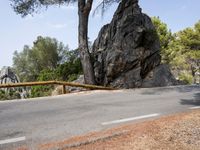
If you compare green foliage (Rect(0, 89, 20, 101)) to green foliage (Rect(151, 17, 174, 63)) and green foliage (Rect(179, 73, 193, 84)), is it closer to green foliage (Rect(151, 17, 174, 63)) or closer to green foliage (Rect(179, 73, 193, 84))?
green foliage (Rect(179, 73, 193, 84))

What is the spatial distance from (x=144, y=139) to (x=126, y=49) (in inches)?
488

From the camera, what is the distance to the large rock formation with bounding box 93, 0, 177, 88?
16375mm

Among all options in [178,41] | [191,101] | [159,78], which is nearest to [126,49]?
[159,78]

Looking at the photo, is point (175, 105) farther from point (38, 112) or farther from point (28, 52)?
point (28, 52)

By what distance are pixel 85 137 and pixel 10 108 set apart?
441 centimetres

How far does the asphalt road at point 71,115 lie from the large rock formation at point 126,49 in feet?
20.2

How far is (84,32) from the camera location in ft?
51.1

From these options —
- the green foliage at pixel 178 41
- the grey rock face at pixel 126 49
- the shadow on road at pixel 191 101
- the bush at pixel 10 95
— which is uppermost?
the green foliage at pixel 178 41

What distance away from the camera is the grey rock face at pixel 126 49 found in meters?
16.4

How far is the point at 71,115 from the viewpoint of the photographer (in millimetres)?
7297

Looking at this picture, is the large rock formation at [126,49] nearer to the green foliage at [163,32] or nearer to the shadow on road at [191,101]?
the shadow on road at [191,101]

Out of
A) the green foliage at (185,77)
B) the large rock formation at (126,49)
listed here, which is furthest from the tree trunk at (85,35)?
the green foliage at (185,77)

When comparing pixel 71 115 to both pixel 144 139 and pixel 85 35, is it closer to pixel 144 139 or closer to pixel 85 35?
A: pixel 144 139

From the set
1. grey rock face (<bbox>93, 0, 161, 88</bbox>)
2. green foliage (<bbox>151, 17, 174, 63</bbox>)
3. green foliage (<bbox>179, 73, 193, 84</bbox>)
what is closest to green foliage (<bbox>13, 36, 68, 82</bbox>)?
green foliage (<bbox>151, 17, 174, 63</bbox>)
